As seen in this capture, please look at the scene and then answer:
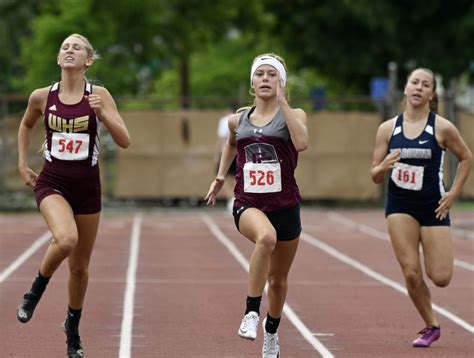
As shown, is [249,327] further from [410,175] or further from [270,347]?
[410,175]

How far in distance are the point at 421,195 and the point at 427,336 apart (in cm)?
106

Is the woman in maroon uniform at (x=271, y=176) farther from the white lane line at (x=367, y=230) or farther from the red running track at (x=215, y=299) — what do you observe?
the white lane line at (x=367, y=230)

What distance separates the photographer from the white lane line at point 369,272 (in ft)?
39.9

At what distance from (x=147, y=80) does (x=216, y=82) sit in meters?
8.08

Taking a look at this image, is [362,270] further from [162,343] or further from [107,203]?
[107,203]

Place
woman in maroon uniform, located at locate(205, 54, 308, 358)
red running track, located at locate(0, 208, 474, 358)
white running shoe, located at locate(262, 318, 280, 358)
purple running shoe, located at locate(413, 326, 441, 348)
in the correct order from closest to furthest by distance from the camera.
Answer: woman in maroon uniform, located at locate(205, 54, 308, 358) → white running shoe, located at locate(262, 318, 280, 358) → red running track, located at locate(0, 208, 474, 358) → purple running shoe, located at locate(413, 326, 441, 348)

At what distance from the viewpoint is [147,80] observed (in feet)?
171

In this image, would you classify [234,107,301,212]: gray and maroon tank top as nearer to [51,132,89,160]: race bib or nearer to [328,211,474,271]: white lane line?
[51,132,89,160]: race bib

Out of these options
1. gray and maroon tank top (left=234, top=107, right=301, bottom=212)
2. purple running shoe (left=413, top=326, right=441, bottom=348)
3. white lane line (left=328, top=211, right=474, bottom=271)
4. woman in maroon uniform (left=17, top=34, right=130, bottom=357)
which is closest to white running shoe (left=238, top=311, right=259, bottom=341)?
gray and maroon tank top (left=234, top=107, right=301, bottom=212)

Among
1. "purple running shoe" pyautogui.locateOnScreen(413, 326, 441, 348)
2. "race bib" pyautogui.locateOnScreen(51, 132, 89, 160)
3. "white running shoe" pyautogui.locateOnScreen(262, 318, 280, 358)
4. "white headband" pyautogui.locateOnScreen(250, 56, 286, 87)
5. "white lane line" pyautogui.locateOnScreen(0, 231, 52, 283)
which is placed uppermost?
"white headband" pyautogui.locateOnScreen(250, 56, 286, 87)

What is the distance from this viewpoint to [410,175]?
10539 mm

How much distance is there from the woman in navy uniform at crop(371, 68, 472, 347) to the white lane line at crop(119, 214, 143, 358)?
216 centimetres

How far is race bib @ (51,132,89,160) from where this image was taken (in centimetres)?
914

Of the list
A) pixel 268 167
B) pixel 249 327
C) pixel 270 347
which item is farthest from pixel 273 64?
pixel 270 347
